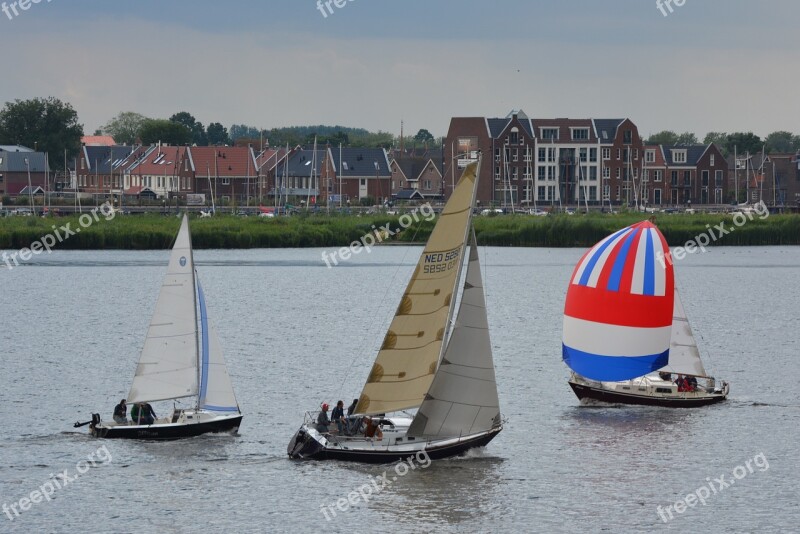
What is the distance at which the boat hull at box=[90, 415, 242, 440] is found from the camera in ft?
141

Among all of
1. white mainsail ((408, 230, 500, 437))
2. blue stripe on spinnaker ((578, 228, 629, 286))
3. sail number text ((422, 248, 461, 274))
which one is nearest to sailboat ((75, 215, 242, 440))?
white mainsail ((408, 230, 500, 437))

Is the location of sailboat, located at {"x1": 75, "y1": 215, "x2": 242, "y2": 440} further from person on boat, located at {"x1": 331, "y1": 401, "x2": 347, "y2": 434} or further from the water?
person on boat, located at {"x1": 331, "y1": 401, "x2": 347, "y2": 434}

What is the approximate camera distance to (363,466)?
4003 centimetres

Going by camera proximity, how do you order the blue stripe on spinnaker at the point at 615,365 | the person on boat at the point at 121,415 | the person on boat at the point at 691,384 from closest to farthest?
the person on boat at the point at 121,415 < the blue stripe on spinnaker at the point at 615,365 < the person on boat at the point at 691,384

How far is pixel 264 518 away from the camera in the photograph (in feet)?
118

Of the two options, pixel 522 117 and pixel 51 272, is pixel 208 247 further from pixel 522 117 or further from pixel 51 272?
pixel 522 117

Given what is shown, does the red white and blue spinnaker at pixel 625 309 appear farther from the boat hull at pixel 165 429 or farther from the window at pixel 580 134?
the window at pixel 580 134

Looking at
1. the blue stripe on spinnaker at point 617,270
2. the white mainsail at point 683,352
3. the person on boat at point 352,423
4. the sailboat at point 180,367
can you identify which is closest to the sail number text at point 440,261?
the person on boat at point 352,423

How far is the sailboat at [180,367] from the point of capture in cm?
4341

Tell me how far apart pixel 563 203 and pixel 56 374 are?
138579mm

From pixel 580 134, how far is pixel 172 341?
152235 mm

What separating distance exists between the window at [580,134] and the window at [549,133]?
2476 millimetres

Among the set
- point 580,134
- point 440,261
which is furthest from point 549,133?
point 440,261

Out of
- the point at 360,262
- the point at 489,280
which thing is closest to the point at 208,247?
the point at 360,262
